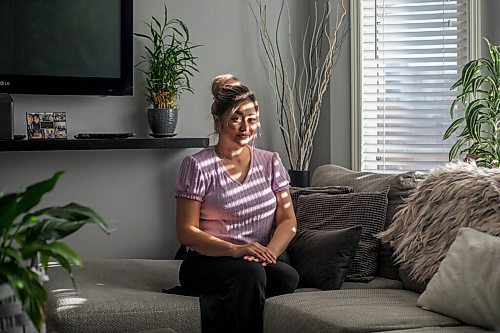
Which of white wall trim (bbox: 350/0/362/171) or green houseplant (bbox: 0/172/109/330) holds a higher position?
white wall trim (bbox: 350/0/362/171)

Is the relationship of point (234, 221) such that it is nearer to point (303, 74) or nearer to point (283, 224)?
point (283, 224)

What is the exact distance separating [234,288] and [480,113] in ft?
5.17

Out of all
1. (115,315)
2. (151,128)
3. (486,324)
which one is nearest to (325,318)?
(486,324)

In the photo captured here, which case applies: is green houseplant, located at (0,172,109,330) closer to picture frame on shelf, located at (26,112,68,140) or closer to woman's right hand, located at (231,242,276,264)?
woman's right hand, located at (231,242,276,264)

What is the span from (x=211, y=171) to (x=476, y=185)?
3.42 ft

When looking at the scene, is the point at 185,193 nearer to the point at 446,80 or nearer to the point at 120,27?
the point at 120,27

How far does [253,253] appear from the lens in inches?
138

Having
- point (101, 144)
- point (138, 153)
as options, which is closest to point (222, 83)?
point (101, 144)

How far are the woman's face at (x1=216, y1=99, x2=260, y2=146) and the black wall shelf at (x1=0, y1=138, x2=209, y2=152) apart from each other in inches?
36.6

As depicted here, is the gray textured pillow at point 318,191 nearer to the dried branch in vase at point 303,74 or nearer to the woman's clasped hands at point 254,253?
the woman's clasped hands at point 254,253

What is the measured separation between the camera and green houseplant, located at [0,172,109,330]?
1753 millimetres

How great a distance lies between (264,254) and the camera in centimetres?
351

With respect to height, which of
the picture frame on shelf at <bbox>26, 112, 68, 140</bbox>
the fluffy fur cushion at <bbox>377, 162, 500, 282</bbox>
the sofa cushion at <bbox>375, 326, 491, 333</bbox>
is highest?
the picture frame on shelf at <bbox>26, 112, 68, 140</bbox>

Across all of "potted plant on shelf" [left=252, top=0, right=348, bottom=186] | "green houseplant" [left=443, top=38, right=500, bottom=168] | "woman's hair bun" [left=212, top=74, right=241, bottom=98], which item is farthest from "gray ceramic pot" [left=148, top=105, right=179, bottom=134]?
"green houseplant" [left=443, top=38, right=500, bottom=168]
